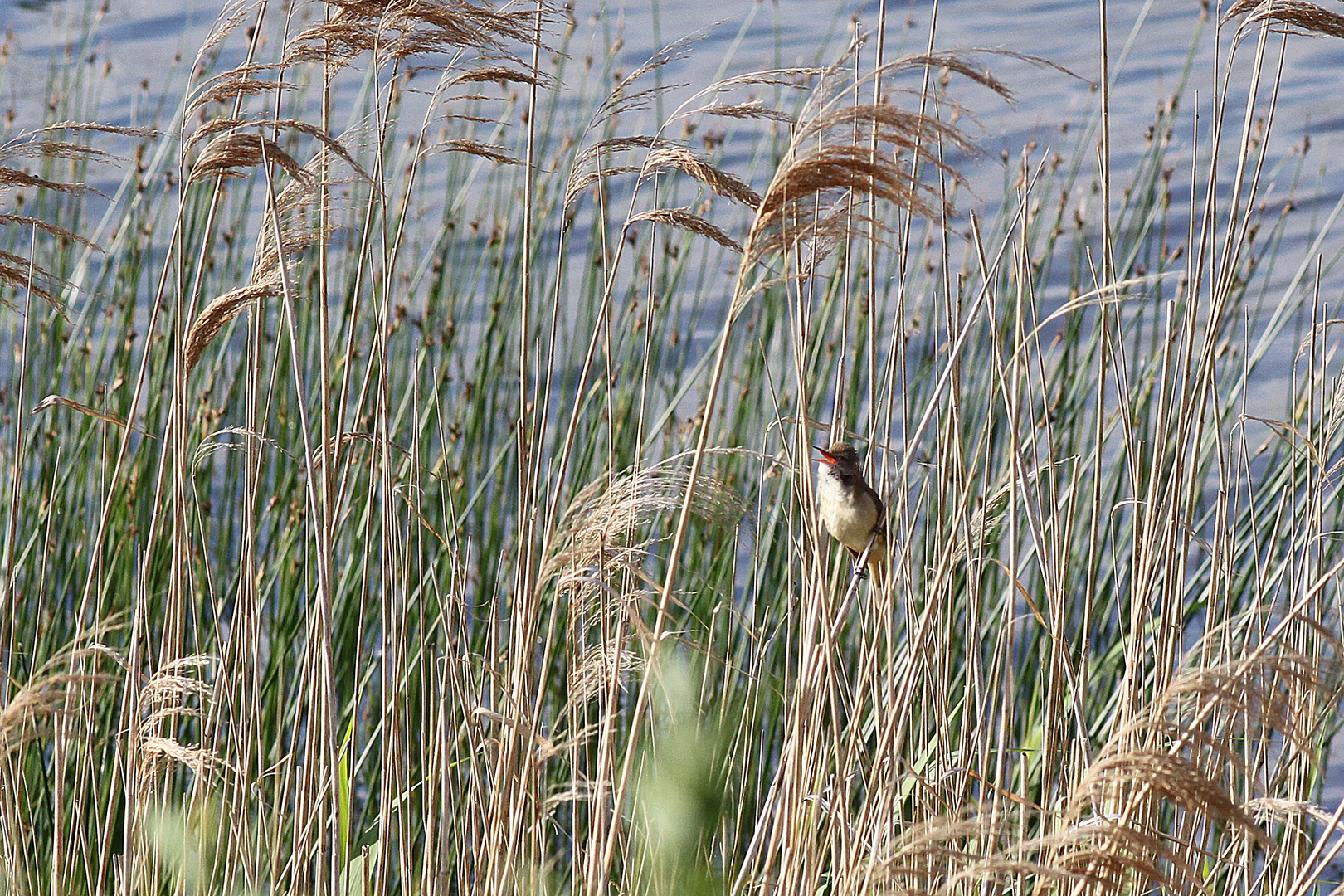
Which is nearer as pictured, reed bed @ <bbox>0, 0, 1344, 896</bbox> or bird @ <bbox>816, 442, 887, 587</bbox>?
reed bed @ <bbox>0, 0, 1344, 896</bbox>

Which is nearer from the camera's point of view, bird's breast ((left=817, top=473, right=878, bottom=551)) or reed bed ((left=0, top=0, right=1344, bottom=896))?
reed bed ((left=0, top=0, right=1344, bottom=896))

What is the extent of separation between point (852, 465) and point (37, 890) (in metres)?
1.43

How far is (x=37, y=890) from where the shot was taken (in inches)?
82.6

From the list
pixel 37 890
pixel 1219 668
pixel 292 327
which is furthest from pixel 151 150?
pixel 1219 668

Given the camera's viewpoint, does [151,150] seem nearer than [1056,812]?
No

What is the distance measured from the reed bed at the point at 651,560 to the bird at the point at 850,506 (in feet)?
0.16

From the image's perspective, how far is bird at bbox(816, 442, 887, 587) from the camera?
1.79 m

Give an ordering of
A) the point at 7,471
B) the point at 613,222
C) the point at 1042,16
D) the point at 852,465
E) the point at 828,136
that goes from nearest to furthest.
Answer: the point at 828,136 → the point at 852,465 → the point at 7,471 → the point at 613,222 → the point at 1042,16

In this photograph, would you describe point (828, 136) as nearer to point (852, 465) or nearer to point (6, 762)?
point (852, 465)

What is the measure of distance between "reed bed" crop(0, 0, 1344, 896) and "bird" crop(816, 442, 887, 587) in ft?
0.16

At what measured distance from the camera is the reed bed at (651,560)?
1.38 m

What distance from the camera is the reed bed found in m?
1.38

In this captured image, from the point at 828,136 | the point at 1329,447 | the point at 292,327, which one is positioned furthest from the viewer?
the point at 1329,447

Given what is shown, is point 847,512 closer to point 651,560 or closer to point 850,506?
point 850,506
